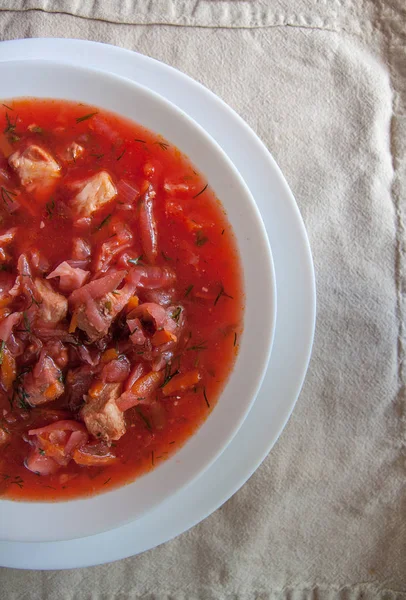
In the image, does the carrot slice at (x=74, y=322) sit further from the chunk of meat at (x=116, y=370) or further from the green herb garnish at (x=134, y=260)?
the green herb garnish at (x=134, y=260)

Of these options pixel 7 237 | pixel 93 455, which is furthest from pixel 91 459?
pixel 7 237

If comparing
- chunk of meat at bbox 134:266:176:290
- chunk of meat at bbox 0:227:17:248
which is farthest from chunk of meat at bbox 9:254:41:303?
chunk of meat at bbox 134:266:176:290

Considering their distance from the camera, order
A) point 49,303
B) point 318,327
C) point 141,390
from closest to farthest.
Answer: point 49,303
point 141,390
point 318,327

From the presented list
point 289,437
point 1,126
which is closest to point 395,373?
point 289,437

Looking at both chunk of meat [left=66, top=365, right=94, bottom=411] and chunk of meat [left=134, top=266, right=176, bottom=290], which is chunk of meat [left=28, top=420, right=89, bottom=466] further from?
chunk of meat [left=134, top=266, right=176, bottom=290]

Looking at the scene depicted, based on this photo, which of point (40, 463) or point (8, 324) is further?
point (40, 463)

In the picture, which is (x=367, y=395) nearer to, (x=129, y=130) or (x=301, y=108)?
(x=301, y=108)

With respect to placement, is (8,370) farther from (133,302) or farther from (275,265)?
(275,265)
